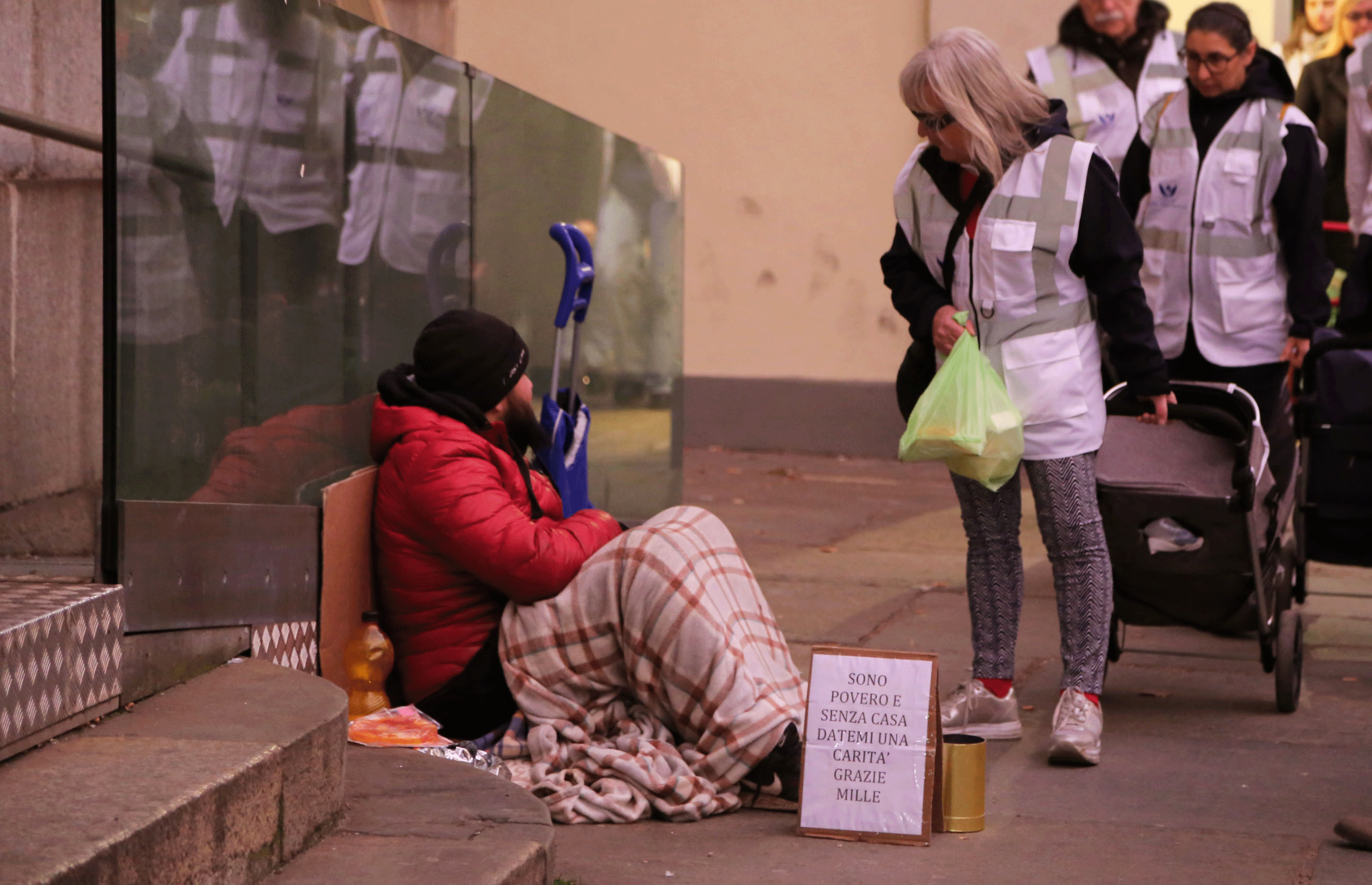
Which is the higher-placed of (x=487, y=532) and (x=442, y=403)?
(x=442, y=403)

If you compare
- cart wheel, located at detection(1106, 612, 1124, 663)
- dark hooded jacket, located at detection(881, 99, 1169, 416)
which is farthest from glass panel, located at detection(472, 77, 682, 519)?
cart wheel, located at detection(1106, 612, 1124, 663)

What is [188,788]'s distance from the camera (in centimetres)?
265

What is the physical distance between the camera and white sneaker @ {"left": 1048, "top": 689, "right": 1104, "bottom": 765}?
4.33 metres

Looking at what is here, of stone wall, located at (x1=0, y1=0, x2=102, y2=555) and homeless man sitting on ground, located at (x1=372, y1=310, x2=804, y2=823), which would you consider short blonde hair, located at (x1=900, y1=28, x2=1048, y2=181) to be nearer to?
homeless man sitting on ground, located at (x1=372, y1=310, x2=804, y2=823)

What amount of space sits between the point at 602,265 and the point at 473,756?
10.9 feet

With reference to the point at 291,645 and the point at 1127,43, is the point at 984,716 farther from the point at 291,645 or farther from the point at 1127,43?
the point at 1127,43

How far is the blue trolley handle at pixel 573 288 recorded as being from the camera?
16.4 feet

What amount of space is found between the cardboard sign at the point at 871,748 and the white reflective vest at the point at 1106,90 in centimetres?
353

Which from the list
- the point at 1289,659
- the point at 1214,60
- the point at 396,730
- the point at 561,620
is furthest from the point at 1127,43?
the point at 396,730

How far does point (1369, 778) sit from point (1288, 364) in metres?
1.84

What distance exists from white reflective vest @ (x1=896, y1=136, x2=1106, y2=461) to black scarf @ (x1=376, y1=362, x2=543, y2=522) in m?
1.28

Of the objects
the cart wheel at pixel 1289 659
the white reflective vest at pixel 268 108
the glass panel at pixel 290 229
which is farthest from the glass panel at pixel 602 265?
the cart wheel at pixel 1289 659

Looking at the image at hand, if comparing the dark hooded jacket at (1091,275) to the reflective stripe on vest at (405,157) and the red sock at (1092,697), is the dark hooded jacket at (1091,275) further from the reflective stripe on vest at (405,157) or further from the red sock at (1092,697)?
the reflective stripe on vest at (405,157)

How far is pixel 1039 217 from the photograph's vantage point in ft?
14.3
